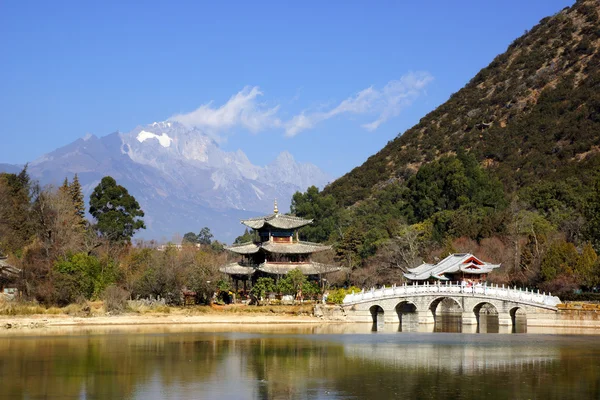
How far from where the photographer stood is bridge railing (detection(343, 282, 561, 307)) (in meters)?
61.8

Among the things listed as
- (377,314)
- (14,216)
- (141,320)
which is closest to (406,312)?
(377,314)

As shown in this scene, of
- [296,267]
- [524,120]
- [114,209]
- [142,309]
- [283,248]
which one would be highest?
[524,120]

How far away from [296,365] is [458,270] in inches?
1273

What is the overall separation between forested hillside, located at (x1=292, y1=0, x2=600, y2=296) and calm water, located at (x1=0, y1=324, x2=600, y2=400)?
19162 millimetres

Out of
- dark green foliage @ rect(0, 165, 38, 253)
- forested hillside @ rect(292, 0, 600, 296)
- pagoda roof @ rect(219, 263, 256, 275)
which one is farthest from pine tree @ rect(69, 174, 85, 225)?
pagoda roof @ rect(219, 263, 256, 275)

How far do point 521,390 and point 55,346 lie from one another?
24.8 meters

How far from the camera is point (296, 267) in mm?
76062

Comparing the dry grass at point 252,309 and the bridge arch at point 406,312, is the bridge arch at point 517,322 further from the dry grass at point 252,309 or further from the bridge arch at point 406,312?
the dry grass at point 252,309

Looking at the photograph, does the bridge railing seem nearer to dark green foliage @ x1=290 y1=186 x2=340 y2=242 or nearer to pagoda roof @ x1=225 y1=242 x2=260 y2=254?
pagoda roof @ x1=225 y1=242 x2=260 y2=254

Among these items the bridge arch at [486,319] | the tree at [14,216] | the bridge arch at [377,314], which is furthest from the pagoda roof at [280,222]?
the tree at [14,216]

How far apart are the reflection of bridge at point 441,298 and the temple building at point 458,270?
614cm

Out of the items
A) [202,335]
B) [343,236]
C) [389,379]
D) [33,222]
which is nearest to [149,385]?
[389,379]

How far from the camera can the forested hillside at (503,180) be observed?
78.5m

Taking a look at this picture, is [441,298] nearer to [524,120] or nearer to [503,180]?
[503,180]
